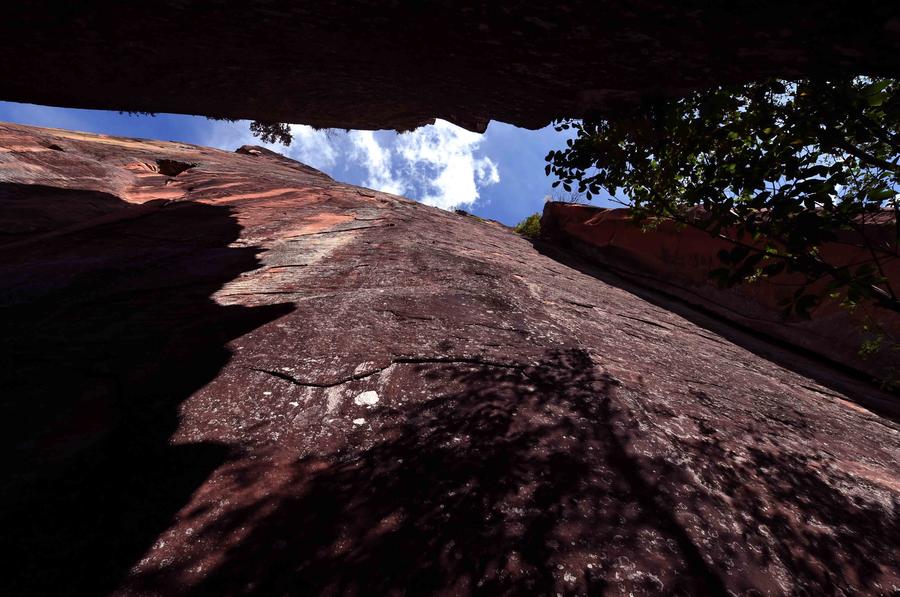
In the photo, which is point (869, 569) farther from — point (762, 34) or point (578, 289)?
point (578, 289)

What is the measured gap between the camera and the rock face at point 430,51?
2.46 metres

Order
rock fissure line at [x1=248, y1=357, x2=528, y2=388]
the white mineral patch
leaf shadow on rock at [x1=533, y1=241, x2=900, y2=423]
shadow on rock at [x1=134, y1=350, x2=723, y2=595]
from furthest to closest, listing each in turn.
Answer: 1. leaf shadow on rock at [x1=533, y1=241, x2=900, y2=423]
2. rock fissure line at [x1=248, y1=357, x2=528, y2=388]
3. the white mineral patch
4. shadow on rock at [x1=134, y1=350, x2=723, y2=595]

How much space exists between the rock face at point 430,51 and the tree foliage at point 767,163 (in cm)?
40

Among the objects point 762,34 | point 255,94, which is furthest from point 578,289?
point 255,94

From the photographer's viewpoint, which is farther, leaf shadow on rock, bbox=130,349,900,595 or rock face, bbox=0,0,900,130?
rock face, bbox=0,0,900,130

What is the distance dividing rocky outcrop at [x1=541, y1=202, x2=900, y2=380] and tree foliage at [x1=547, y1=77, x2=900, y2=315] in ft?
8.57

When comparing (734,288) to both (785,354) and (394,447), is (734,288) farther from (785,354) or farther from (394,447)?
(394,447)

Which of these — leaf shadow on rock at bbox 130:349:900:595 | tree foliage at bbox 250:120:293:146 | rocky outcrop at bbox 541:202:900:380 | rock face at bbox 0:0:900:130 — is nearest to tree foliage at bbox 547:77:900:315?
rock face at bbox 0:0:900:130

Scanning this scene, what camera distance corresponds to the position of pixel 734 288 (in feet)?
37.0

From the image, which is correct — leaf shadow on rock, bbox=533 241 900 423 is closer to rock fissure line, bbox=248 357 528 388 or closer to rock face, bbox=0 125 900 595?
rock face, bbox=0 125 900 595

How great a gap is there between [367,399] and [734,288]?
12.2 meters

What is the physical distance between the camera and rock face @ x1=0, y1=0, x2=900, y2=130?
246 centimetres

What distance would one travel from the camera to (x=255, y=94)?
5828 mm

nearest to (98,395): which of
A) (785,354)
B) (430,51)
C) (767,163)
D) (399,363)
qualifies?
(399,363)
